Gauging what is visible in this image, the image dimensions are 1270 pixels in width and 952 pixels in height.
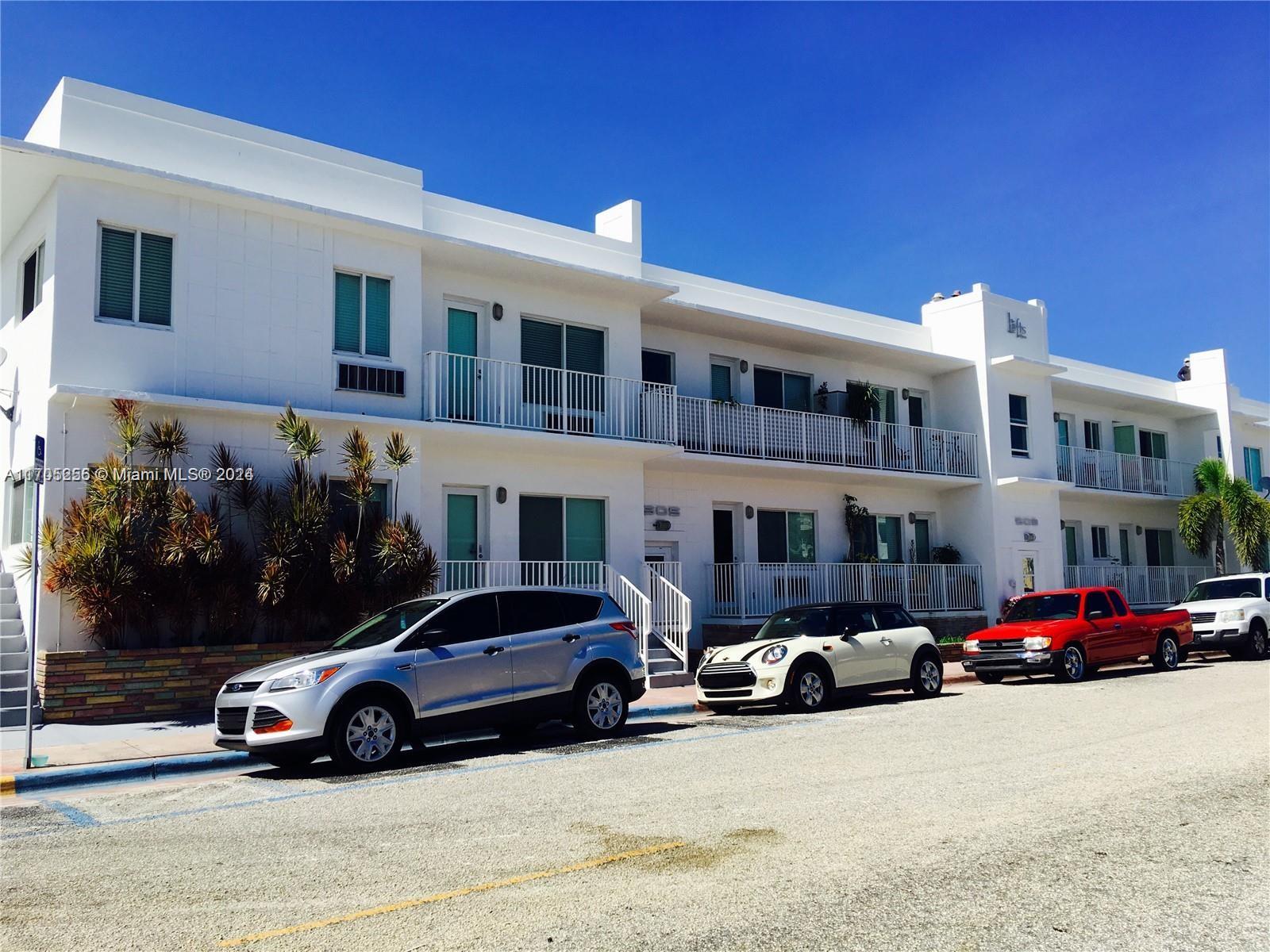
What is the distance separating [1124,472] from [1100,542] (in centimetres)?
230

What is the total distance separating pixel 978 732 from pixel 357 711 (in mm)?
6676

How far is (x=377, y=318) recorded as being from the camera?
16734 millimetres

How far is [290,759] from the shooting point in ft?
35.8

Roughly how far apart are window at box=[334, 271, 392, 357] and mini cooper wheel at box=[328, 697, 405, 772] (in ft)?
24.1

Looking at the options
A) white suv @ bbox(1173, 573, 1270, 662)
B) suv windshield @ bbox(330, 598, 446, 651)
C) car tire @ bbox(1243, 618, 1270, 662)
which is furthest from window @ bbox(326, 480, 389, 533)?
car tire @ bbox(1243, 618, 1270, 662)

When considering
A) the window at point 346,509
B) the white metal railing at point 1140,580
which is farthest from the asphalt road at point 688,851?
the white metal railing at point 1140,580

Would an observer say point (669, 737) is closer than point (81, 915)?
No

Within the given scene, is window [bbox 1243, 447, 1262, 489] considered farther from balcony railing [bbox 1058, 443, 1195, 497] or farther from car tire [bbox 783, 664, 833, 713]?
car tire [bbox 783, 664, 833, 713]

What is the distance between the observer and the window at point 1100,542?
106 ft

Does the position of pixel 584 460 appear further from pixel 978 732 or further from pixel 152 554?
pixel 978 732

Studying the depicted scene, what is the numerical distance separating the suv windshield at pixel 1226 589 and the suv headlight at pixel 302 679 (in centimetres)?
2013

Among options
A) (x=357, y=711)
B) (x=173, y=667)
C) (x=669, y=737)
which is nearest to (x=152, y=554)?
(x=173, y=667)

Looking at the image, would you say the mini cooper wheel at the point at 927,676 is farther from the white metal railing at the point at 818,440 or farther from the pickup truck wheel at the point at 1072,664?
the white metal railing at the point at 818,440

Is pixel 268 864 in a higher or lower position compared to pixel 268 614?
lower
